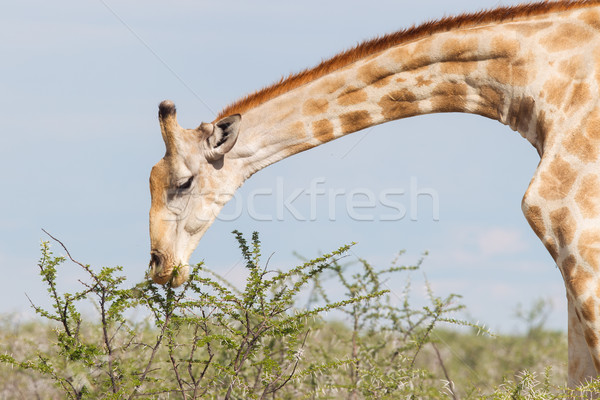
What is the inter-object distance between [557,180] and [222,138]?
3308mm

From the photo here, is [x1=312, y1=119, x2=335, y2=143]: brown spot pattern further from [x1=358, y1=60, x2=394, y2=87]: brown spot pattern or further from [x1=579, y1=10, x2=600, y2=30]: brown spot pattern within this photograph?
[x1=579, y1=10, x2=600, y2=30]: brown spot pattern

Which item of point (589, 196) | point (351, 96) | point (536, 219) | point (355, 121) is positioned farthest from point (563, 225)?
point (351, 96)

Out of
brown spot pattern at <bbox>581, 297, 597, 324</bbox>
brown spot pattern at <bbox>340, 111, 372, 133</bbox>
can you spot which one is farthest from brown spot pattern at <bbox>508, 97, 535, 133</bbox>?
brown spot pattern at <bbox>581, 297, 597, 324</bbox>

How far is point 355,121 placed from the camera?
737 centimetres

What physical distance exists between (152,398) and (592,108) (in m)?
4.97

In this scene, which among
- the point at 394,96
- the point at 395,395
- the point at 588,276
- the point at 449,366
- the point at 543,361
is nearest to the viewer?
the point at 588,276

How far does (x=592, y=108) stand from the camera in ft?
21.2

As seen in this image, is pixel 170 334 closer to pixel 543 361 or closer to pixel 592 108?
pixel 592 108

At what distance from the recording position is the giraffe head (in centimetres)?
718

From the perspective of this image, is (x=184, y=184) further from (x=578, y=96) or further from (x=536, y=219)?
(x=578, y=96)

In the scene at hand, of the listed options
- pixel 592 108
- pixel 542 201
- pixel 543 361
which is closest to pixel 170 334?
pixel 542 201

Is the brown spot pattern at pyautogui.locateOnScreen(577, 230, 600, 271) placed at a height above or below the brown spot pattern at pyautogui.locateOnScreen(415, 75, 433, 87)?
below

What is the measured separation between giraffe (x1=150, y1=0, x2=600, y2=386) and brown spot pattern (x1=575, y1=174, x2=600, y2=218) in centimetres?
61

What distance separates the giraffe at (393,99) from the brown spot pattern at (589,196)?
24.0 inches
